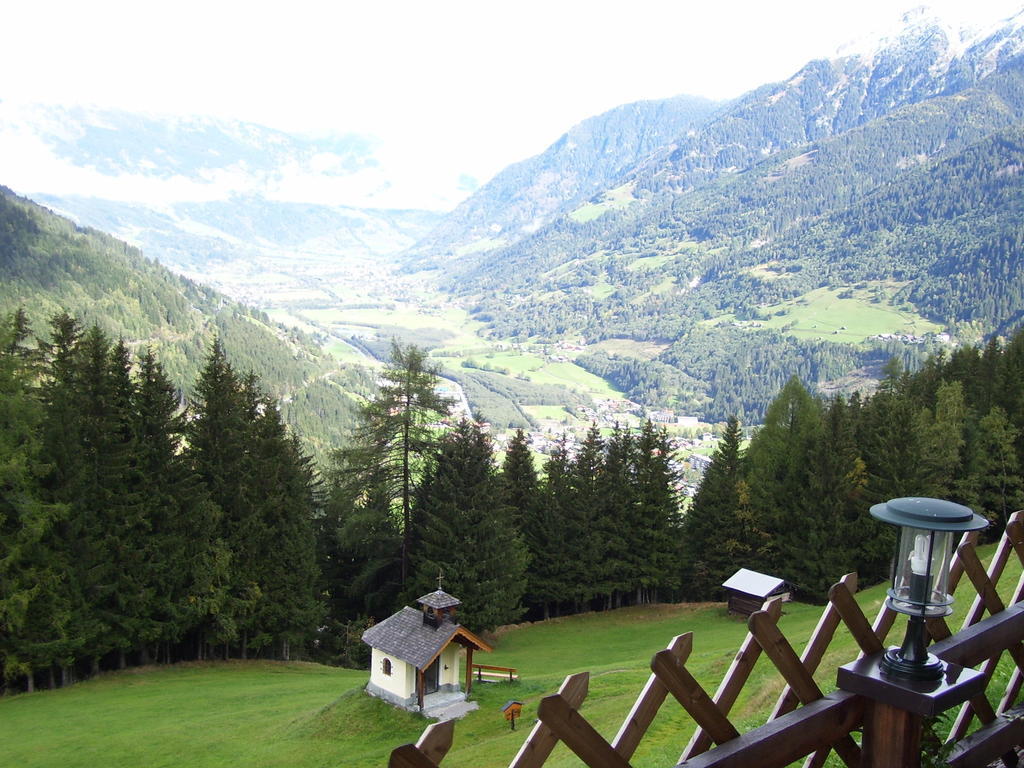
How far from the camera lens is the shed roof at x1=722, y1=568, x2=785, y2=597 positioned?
37938 mm

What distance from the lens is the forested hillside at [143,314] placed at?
15262 centimetres

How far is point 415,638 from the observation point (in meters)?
24.0

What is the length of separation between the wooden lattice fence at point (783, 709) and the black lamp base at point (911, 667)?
128mm

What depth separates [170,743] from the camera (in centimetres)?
2145

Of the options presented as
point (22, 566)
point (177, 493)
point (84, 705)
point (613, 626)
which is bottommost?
point (613, 626)

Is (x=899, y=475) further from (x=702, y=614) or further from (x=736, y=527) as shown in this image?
(x=702, y=614)

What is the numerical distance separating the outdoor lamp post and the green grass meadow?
722 centimetres

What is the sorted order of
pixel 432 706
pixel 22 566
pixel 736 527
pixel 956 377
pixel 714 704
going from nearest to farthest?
pixel 714 704 < pixel 432 706 < pixel 22 566 < pixel 736 527 < pixel 956 377

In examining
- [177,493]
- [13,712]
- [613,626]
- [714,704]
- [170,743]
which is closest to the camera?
[714,704]

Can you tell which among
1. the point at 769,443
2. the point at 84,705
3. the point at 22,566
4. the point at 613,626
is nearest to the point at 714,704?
the point at 84,705

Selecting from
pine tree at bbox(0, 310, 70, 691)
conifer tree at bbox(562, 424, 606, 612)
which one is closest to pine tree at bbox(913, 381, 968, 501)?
conifer tree at bbox(562, 424, 606, 612)

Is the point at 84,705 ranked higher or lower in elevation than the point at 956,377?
lower

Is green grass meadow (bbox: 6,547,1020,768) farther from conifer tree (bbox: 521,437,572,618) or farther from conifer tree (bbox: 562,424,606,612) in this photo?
conifer tree (bbox: 562,424,606,612)

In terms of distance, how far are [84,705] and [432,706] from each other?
1308 centimetres
